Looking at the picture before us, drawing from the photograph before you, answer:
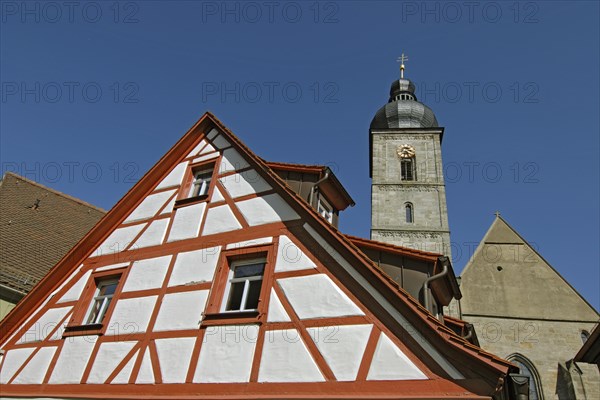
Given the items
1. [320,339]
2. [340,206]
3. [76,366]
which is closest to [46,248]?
[76,366]

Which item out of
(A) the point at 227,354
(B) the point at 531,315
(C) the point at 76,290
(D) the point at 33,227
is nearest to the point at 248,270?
(A) the point at 227,354

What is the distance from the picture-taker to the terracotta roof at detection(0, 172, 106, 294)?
36.3 feet

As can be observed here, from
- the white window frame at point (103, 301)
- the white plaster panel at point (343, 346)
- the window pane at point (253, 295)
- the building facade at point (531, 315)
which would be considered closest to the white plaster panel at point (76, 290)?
the white window frame at point (103, 301)

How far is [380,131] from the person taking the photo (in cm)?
3130

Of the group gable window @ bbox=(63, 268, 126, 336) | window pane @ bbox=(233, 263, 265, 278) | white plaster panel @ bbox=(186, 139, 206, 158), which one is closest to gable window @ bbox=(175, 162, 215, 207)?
white plaster panel @ bbox=(186, 139, 206, 158)

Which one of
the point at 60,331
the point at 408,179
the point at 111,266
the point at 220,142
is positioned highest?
the point at 408,179

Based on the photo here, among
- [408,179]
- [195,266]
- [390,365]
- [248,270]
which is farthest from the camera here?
[408,179]

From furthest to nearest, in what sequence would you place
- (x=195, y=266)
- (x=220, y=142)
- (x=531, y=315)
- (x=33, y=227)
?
(x=531, y=315)
(x=33, y=227)
(x=220, y=142)
(x=195, y=266)

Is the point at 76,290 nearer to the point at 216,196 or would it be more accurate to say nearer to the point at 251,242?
the point at 216,196

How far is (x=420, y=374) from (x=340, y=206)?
4.01 m

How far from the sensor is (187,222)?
8008mm

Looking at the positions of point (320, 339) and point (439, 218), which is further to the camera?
point (439, 218)

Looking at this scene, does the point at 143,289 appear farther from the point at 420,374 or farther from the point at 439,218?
the point at 439,218

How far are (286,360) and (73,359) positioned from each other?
3.71 meters
